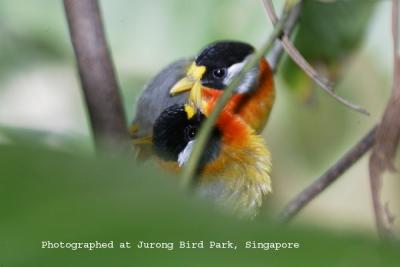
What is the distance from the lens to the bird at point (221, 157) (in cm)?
109

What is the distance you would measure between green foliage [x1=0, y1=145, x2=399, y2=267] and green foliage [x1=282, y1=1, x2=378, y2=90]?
3.39 ft

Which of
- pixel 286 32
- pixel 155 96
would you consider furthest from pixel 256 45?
pixel 286 32

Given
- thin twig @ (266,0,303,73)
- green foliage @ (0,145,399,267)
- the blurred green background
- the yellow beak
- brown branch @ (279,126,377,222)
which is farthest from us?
the yellow beak

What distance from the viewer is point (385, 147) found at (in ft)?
2.69

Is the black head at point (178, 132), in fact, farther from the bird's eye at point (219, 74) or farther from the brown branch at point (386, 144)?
the bird's eye at point (219, 74)

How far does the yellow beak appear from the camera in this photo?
1.51m

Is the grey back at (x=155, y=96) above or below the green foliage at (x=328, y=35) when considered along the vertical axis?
below

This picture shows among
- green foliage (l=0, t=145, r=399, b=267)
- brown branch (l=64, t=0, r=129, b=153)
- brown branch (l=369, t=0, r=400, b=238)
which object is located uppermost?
green foliage (l=0, t=145, r=399, b=267)

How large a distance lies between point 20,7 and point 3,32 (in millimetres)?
80

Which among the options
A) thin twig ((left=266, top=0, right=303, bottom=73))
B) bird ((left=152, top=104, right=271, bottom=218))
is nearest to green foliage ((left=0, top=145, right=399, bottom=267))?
thin twig ((left=266, top=0, right=303, bottom=73))

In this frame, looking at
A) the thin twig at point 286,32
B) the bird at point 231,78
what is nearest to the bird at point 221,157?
the thin twig at point 286,32

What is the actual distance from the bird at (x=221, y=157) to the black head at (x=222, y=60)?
1.19ft

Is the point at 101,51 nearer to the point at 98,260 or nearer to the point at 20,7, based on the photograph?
the point at 98,260

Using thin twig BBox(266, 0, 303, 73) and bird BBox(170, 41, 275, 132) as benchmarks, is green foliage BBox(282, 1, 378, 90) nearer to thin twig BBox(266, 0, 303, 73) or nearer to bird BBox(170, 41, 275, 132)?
thin twig BBox(266, 0, 303, 73)
